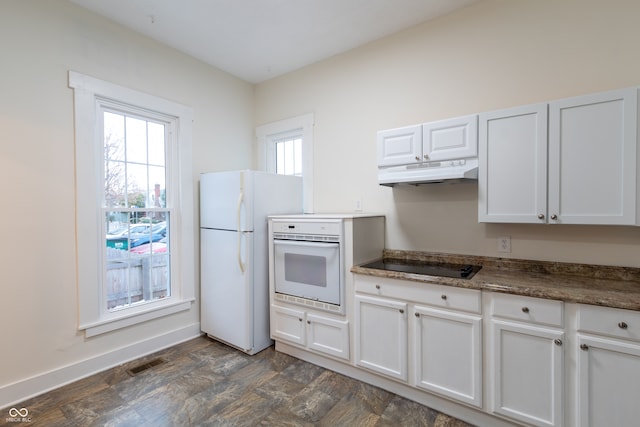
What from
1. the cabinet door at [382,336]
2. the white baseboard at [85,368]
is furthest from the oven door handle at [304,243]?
the white baseboard at [85,368]

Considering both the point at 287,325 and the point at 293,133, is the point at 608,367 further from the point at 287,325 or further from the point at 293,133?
the point at 293,133

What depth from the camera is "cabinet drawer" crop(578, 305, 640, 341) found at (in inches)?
55.5

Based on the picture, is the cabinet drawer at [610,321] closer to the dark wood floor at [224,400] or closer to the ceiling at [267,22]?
the dark wood floor at [224,400]

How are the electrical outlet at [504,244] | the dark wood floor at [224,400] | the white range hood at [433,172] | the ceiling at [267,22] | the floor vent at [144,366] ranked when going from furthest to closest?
the floor vent at [144,366], the ceiling at [267,22], the electrical outlet at [504,244], the white range hood at [433,172], the dark wood floor at [224,400]

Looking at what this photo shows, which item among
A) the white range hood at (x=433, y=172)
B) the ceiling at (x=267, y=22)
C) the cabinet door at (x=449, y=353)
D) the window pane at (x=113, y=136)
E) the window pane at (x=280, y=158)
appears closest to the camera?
the cabinet door at (x=449, y=353)

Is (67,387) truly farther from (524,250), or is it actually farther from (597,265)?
(597,265)

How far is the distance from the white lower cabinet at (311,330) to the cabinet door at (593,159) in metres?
1.66

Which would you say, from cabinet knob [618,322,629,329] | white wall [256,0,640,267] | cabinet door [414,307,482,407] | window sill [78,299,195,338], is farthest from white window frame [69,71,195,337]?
cabinet knob [618,322,629,329]

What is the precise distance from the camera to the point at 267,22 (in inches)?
100

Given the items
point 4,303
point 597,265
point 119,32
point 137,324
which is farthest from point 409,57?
point 4,303

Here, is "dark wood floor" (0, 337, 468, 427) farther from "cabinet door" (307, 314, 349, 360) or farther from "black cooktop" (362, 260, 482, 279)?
"black cooktop" (362, 260, 482, 279)

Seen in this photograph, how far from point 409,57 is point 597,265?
82.5 inches

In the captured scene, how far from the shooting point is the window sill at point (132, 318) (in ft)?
7.89

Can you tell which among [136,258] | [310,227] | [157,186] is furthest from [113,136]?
[310,227]
